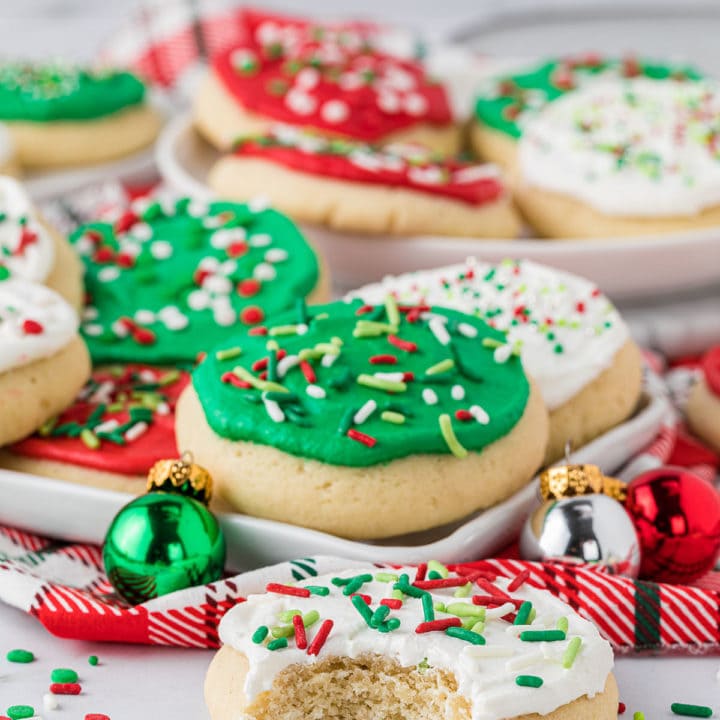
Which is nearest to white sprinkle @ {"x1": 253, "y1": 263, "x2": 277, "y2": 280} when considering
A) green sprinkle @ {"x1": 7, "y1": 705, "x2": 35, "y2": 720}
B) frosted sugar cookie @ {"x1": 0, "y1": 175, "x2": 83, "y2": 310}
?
frosted sugar cookie @ {"x1": 0, "y1": 175, "x2": 83, "y2": 310}

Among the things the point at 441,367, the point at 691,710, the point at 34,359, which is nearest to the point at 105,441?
the point at 34,359

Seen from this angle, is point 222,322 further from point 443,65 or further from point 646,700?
point 443,65

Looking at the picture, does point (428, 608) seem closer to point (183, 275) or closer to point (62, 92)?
point (183, 275)

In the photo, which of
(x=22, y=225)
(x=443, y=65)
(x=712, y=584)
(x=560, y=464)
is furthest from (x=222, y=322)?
(x=443, y=65)

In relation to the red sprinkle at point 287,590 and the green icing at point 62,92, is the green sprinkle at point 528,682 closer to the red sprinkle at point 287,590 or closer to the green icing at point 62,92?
the red sprinkle at point 287,590

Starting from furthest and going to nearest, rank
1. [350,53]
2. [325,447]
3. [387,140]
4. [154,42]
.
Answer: [154,42], [350,53], [387,140], [325,447]

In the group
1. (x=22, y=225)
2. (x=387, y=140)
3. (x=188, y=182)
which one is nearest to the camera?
(x=22, y=225)
